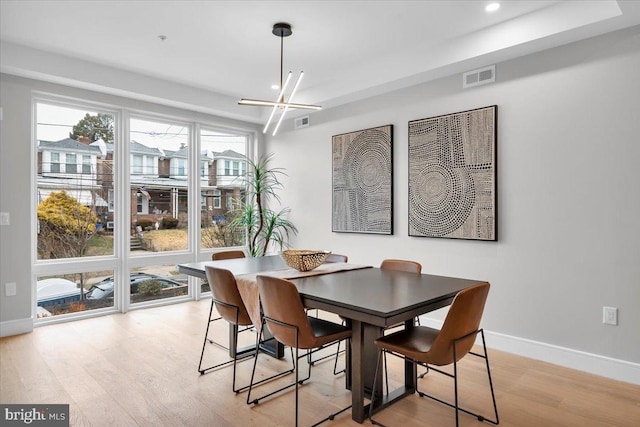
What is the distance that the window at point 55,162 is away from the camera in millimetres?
4367

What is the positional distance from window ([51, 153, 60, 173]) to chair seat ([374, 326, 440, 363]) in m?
4.01

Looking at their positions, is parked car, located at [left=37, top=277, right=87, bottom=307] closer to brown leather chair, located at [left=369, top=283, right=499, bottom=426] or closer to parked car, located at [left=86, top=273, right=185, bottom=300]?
parked car, located at [left=86, top=273, right=185, bottom=300]

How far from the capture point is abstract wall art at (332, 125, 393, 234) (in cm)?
444

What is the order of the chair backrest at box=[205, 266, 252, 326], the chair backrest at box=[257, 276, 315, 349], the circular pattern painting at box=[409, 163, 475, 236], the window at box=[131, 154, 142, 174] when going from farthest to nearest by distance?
the window at box=[131, 154, 142, 174] < the circular pattern painting at box=[409, 163, 475, 236] < the chair backrest at box=[205, 266, 252, 326] < the chair backrest at box=[257, 276, 315, 349]

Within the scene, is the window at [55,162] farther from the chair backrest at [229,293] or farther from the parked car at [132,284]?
the chair backrest at [229,293]

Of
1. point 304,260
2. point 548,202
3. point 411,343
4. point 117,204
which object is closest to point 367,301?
point 411,343

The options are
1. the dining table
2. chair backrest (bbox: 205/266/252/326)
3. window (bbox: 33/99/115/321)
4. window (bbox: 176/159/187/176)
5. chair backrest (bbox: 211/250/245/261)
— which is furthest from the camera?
window (bbox: 176/159/187/176)

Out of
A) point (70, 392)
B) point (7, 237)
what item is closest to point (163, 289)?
point (7, 237)

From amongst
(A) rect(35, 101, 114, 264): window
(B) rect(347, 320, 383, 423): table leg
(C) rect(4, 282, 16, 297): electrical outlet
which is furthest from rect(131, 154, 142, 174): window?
(B) rect(347, 320, 383, 423): table leg

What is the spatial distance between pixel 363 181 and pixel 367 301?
2739 mm

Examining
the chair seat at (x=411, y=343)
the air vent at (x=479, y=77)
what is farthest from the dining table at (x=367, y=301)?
the air vent at (x=479, y=77)

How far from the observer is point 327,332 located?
2.44 metres

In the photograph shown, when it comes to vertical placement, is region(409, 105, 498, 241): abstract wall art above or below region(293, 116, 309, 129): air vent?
below

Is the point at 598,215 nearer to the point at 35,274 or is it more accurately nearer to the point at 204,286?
the point at 204,286
